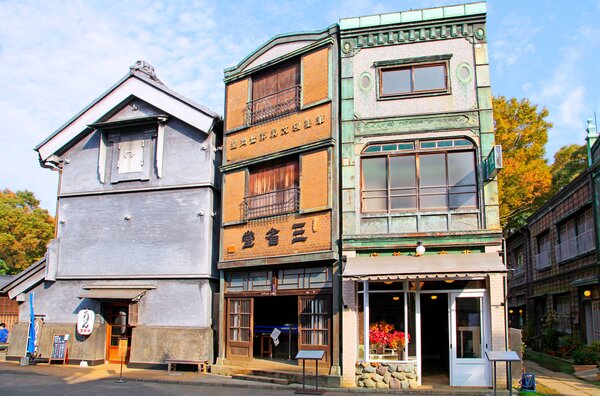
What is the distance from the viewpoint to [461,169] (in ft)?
53.1

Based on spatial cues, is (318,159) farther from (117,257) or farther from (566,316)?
(566,316)

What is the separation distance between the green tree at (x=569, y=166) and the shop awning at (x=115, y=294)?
92.3 ft

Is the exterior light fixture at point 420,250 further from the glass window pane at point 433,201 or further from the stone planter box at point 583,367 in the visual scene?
the stone planter box at point 583,367

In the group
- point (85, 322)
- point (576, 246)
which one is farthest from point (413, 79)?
point (85, 322)

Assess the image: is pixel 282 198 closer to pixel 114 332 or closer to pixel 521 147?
pixel 114 332

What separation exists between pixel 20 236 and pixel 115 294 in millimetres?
27865

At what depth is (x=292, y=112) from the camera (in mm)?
18688

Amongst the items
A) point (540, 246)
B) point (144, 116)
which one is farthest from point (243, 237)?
point (540, 246)

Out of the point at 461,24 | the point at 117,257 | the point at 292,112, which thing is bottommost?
the point at 117,257

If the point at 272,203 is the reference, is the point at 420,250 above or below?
below

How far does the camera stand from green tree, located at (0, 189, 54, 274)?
4341cm

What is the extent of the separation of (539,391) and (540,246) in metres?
15.5

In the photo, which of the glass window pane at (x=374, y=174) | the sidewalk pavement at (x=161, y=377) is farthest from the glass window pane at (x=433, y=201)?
the sidewalk pavement at (x=161, y=377)

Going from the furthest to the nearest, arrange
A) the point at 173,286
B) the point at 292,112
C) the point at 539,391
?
the point at 173,286 < the point at 292,112 < the point at 539,391
